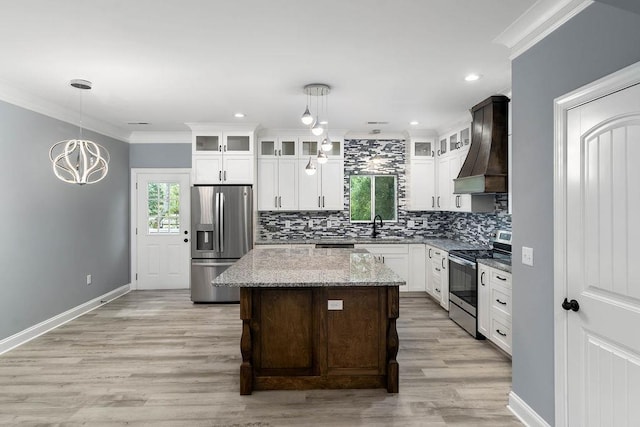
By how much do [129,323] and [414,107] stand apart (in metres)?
4.39

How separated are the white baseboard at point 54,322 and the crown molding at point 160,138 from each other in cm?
241

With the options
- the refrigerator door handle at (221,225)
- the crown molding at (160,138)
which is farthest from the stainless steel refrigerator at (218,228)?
the crown molding at (160,138)

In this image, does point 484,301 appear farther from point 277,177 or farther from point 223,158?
point 223,158

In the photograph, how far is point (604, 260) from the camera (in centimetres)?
187

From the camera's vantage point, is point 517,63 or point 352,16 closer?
point 352,16

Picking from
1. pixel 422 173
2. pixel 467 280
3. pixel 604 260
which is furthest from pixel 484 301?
pixel 422 173

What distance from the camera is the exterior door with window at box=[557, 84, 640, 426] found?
5.61 feet

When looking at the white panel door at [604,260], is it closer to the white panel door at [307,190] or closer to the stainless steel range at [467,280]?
the stainless steel range at [467,280]

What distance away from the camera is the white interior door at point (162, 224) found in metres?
6.27

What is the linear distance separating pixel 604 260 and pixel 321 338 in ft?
6.25

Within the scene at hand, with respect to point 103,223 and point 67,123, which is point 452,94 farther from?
point 103,223

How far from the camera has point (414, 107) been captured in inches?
184

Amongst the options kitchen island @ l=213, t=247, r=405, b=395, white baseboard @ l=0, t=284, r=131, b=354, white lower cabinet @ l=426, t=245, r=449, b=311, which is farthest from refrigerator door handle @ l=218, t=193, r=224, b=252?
white lower cabinet @ l=426, t=245, r=449, b=311

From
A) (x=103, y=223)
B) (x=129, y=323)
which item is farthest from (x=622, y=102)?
(x=103, y=223)
